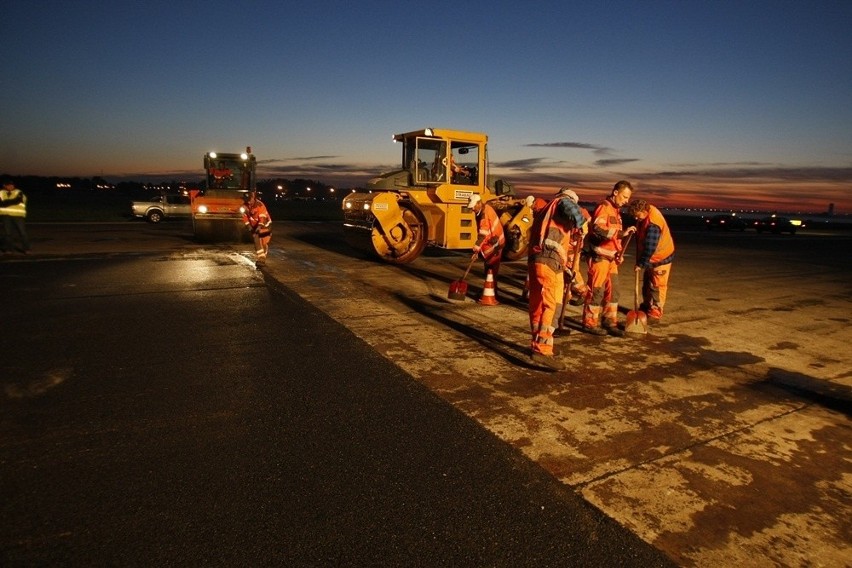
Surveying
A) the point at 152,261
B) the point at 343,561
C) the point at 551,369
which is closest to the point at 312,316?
the point at 551,369

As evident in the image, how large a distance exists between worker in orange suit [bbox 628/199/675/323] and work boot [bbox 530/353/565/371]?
2469 mm

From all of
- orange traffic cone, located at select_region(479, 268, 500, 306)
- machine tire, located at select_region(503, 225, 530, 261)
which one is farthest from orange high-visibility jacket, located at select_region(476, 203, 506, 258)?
machine tire, located at select_region(503, 225, 530, 261)

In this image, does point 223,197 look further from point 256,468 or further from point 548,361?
point 256,468

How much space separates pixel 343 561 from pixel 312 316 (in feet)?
15.7

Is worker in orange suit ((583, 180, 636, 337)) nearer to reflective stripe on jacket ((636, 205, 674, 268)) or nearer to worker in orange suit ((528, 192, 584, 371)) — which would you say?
reflective stripe on jacket ((636, 205, 674, 268))

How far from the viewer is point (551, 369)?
4.95 metres

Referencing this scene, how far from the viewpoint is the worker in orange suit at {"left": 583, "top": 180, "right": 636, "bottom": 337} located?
6.17 meters

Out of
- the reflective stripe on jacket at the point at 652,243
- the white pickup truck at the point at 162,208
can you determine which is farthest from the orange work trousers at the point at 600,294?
the white pickup truck at the point at 162,208

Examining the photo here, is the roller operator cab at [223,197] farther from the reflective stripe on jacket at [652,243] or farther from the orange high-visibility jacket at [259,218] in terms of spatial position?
the reflective stripe on jacket at [652,243]

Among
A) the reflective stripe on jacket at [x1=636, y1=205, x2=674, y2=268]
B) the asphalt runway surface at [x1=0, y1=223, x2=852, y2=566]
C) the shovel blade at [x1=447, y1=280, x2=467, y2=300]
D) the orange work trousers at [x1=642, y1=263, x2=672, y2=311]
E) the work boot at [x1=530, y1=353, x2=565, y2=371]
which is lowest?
the asphalt runway surface at [x1=0, y1=223, x2=852, y2=566]

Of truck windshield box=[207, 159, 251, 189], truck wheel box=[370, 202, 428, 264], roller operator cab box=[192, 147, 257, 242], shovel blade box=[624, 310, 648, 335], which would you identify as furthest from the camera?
truck windshield box=[207, 159, 251, 189]

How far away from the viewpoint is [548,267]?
189 inches

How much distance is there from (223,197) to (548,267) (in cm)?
1326

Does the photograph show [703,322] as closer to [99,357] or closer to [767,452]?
[767,452]
